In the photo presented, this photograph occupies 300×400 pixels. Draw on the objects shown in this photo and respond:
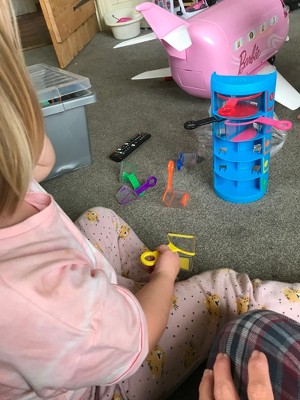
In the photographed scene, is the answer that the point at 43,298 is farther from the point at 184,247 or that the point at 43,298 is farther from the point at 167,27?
the point at 167,27

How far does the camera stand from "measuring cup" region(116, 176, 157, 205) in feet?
3.71

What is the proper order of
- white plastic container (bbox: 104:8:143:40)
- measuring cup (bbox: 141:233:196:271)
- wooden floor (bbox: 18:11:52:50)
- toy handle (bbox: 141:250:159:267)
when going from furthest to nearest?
1. wooden floor (bbox: 18:11:52:50)
2. white plastic container (bbox: 104:8:143:40)
3. measuring cup (bbox: 141:233:196:271)
4. toy handle (bbox: 141:250:159:267)

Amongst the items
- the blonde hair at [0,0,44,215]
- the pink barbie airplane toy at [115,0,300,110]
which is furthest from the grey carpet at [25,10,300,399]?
the blonde hair at [0,0,44,215]

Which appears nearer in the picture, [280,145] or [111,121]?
[280,145]

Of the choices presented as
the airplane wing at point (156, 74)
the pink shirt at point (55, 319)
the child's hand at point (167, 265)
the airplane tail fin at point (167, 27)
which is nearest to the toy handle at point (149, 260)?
the child's hand at point (167, 265)

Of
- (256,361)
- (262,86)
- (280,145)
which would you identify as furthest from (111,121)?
(256,361)

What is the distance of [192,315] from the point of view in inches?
26.5

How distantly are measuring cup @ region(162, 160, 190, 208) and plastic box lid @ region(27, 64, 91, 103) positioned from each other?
0.36m

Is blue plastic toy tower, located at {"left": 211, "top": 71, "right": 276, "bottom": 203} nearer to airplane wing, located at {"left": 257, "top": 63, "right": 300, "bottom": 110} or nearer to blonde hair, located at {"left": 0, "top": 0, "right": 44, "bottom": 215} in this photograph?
airplane wing, located at {"left": 257, "top": 63, "right": 300, "bottom": 110}

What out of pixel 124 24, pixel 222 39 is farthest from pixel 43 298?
pixel 124 24

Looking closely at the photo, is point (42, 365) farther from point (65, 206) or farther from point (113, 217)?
point (65, 206)

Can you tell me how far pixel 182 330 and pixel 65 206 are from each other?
604mm

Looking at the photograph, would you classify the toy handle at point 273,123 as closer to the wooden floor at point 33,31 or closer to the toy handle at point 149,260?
the toy handle at point 149,260

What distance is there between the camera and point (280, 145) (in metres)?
1.23
